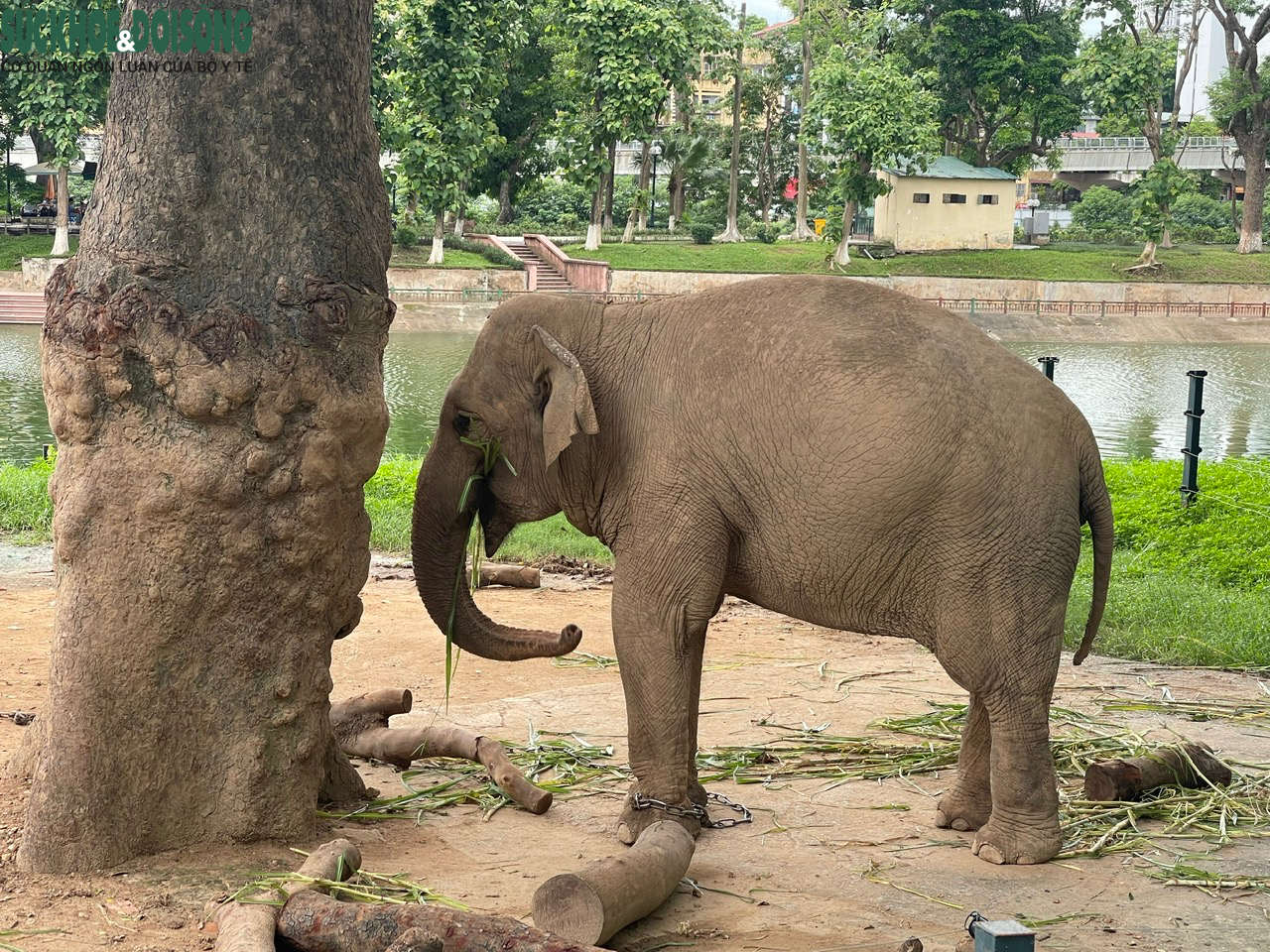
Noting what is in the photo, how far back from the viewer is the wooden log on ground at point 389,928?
372 cm

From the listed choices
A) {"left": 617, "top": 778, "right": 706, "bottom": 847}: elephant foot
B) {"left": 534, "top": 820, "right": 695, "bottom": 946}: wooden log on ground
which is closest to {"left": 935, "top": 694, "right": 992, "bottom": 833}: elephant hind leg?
{"left": 617, "top": 778, "right": 706, "bottom": 847}: elephant foot

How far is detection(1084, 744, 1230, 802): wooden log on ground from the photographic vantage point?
5777 millimetres

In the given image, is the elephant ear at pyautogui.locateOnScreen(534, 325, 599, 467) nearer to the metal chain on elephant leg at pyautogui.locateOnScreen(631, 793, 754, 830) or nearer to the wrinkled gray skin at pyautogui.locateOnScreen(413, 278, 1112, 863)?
the wrinkled gray skin at pyautogui.locateOnScreen(413, 278, 1112, 863)

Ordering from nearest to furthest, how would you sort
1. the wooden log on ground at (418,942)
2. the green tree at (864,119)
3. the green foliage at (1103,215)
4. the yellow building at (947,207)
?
the wooden log on ground at (418,942)
the green tree at (864,119)
the yellow building at (947,207)
the green foliage at (1103,215)

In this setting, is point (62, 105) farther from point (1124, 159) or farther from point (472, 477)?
point (1124, 159)

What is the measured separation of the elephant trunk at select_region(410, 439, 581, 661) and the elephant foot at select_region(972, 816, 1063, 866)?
68.2 inches

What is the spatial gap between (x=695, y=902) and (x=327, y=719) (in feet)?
4.86

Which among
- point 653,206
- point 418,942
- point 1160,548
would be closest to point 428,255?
point 653,206

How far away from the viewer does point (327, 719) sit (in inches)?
203

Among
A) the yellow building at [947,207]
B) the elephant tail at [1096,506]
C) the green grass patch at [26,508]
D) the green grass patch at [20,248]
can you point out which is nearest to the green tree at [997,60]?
the yellow building at [947,207]

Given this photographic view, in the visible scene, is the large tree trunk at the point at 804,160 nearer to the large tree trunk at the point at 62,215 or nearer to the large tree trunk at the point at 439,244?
the large tree trunk at the point at 439,244

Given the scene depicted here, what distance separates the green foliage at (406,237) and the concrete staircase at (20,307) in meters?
12.1

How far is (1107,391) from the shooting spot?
28.2 meters

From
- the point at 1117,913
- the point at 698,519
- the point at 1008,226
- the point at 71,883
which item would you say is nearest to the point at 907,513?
the point at 698,519
